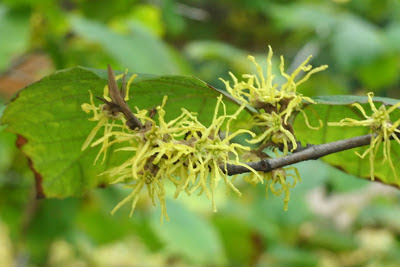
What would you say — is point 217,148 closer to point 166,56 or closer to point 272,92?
point 272,92

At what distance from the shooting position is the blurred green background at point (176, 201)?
1.03 metres

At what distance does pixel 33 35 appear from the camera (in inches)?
43.8

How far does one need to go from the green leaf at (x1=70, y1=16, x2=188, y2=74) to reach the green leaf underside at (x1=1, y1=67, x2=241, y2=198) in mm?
596

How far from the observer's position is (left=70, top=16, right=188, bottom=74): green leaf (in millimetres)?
983

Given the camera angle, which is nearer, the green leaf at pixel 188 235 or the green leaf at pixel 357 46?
the green leaf at pixel 188 235

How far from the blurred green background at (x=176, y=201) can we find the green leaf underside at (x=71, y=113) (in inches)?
1.2

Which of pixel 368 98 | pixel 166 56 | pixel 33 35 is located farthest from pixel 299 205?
pixel 368 98

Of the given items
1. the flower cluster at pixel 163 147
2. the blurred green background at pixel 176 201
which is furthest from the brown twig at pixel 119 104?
the blurred green background at pixel 176 201

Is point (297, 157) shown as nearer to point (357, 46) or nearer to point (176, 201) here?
point (176, 201)

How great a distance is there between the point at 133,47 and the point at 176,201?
14.9 inches

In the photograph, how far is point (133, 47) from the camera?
1095 mm

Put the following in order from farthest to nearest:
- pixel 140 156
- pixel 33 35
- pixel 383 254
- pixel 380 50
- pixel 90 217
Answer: pixel 383 254 < pixel 380 50 < pixel 90 217 < pixel 33 35 < pixel 140 156

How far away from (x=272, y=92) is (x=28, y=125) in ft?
0.59

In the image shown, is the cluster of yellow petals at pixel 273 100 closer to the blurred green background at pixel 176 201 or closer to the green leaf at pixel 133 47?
the blurred green background at pixel 176 201
